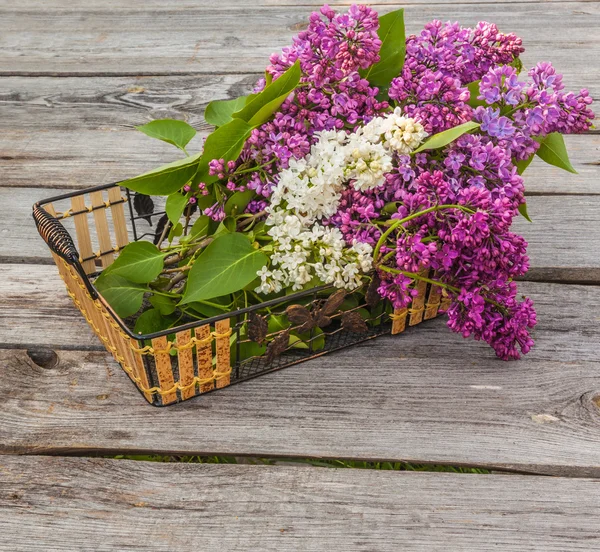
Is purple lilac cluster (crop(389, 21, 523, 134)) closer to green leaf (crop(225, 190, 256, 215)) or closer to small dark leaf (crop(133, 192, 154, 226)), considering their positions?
green leaf (crop(225, 190, 256, 215))

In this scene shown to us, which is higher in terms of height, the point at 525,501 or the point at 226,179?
the point at 226,179

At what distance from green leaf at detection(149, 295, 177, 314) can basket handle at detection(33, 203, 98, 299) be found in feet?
0.26

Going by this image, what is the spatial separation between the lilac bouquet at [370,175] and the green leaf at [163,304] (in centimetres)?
2

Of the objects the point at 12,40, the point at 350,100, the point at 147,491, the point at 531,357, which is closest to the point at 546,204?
the point at 531,357

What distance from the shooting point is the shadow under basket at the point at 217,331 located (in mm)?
664

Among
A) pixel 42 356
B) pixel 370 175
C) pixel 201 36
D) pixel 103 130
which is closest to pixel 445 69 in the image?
pixel 370 175

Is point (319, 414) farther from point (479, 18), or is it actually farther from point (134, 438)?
point (479, 18)

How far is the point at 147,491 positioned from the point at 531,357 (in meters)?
0.40

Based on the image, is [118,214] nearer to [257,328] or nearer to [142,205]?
[142,205]

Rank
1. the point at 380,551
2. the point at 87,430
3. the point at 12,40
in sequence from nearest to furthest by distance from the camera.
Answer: the point at 380,551
the point at 87,430
the point at 12,40

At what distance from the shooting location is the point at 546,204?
3.44 ft

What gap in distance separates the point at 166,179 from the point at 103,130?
1.89 ft

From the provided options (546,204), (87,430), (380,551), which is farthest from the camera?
(546,204)

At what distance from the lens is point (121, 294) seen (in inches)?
29.6
